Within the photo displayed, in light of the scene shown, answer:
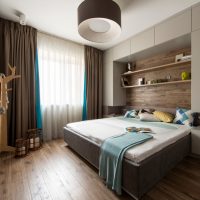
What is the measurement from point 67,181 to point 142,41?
3.01 metres

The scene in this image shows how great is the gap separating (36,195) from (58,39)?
3259mm

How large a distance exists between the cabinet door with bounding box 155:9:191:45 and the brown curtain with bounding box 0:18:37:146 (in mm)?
2633

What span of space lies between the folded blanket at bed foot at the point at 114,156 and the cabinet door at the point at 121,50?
2394 mm

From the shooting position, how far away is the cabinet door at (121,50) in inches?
137

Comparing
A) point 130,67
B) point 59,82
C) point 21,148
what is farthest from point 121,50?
point 21,148

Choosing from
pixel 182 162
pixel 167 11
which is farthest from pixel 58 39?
pixel 182 162

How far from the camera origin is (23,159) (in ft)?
7.72

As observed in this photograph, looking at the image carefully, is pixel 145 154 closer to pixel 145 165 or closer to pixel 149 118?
pixel 145 165

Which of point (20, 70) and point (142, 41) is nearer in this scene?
point (20, 70)

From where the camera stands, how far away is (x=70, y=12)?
2.45 metres

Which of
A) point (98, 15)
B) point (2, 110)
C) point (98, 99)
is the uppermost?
point (98, 15)

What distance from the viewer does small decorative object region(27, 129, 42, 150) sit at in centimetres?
274

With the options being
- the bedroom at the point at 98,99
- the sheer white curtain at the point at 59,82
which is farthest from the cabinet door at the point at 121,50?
the sheer white curtain at the point at 59,82

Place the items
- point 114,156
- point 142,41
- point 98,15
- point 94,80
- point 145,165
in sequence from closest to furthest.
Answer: point 145,165 < point 114,156 < point 98,15 < point 142,41 < point 94,80
